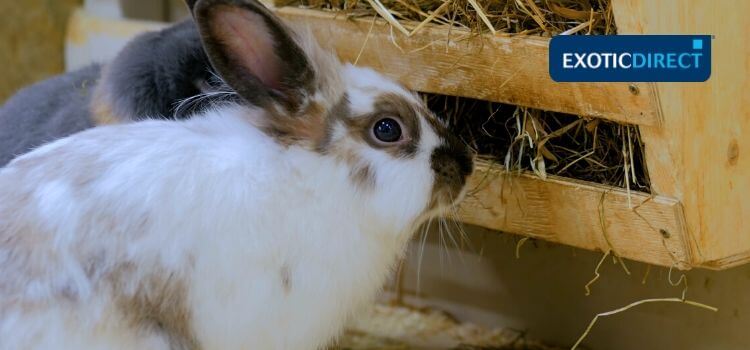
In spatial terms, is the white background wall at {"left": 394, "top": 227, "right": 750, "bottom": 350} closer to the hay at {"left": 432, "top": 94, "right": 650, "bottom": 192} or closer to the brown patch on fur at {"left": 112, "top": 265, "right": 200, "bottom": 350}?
the hay at {"left": 432, "top": 94, "right": 650, "bottom": 192}

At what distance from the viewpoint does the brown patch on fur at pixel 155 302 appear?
1782 mm

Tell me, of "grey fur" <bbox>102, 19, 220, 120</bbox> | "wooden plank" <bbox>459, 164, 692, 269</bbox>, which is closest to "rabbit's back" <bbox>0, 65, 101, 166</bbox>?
"grey fur" <bbox>102, 19, 220, 120</bbox>

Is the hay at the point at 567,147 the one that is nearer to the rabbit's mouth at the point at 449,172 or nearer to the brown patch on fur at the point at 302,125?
the rabbit's mouth at the point at 449,172

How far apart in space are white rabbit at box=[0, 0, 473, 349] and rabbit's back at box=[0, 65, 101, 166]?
57 centimetres

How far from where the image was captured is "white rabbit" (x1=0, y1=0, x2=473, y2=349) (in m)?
1.78

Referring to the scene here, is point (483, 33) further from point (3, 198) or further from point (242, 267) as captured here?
point (3, 198)

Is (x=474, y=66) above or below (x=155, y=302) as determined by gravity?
above

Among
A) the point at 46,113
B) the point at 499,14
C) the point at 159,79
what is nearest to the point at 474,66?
→ the point at 499,14

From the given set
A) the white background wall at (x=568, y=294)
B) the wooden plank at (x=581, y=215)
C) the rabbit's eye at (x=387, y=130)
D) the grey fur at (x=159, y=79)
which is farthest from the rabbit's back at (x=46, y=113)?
the white background wall at (x=568, y=294)

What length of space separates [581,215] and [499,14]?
47 centimetres

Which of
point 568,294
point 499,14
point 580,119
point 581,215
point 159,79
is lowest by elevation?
point 568,294

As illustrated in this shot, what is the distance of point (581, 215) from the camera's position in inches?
84.1

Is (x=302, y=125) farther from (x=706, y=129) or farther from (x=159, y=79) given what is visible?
(x=706, y=129)

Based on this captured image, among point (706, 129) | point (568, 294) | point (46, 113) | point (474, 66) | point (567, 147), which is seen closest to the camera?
point (706, 129)
